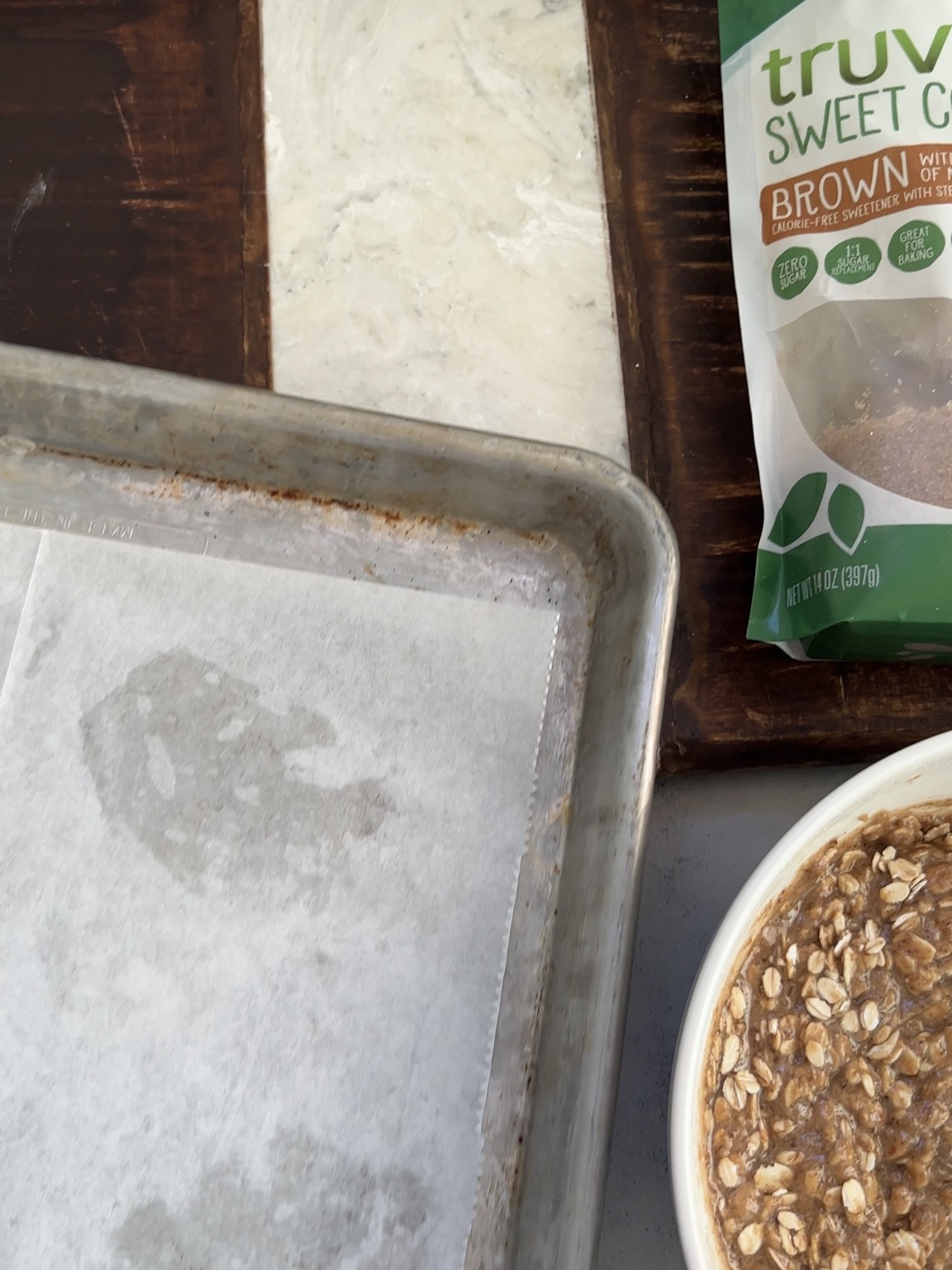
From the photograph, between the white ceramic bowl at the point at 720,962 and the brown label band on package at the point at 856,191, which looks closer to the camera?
the white ceramic bowl at the point at 720,962

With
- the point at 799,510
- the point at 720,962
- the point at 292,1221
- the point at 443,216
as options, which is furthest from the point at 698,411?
the point at 292,1221

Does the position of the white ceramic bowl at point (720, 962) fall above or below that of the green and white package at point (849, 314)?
below

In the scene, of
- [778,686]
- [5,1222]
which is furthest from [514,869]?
[5,1222]

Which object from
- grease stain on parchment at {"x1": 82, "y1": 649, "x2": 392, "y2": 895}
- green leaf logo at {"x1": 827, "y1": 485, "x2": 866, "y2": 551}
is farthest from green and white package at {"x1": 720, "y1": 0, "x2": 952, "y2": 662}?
grease stain on parchment at {"x1": 82, "y1": 649, "x2": 392, "y2": 895}

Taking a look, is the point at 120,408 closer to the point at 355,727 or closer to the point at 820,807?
the point at 355,727

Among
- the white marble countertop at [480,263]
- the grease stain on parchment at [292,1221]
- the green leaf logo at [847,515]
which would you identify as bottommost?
the grease stain on parchment at [292,1221]

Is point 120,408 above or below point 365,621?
above

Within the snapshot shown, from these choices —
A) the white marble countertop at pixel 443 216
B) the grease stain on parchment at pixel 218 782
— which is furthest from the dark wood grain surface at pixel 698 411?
the grease stain on parchment at pixel 218 782

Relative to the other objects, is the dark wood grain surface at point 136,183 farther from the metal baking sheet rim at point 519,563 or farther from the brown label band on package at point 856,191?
the brown label band on package at point 856,191
